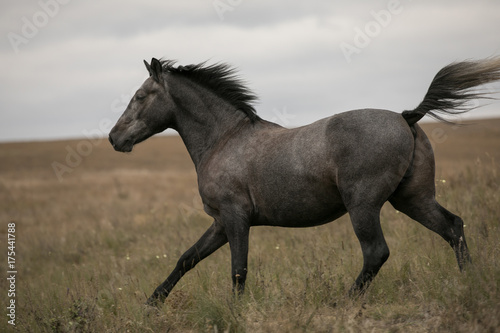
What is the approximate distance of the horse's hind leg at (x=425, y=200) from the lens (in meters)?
5.11

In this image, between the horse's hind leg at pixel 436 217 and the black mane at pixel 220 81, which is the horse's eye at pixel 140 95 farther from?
the horse's hind leg at pixel 436 217

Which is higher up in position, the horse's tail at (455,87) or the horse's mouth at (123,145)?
the horse's tail at (455,87)

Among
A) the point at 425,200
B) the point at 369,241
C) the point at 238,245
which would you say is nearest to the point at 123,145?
the point at 238,245

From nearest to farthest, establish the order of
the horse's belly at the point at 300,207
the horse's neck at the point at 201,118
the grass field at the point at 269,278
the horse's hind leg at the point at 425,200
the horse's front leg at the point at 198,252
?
1. the grass field at the point at 269,278
2. the horse's hind leg at the point at 425,200
3. the horse's belly at the point at 300,207
4. the horse's front leg at the point at 198,252
5. the horse's neck at the point at 201,118

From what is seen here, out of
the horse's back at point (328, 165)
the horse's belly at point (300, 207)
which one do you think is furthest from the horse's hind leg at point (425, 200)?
the horse's belly at point (300, 207)

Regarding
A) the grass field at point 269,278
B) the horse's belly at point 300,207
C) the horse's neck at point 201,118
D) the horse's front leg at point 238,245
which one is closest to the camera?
the grass field at point 269,278

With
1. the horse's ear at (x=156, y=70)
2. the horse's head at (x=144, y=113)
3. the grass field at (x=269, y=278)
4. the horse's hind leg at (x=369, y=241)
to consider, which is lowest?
the grass field at (x=269, y=278)

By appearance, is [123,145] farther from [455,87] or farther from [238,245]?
[455,87]

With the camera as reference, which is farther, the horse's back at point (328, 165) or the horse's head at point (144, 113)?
the horse's head at point (144, 113)

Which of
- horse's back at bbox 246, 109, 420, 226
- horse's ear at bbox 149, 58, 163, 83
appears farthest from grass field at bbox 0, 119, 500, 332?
horse's ear at bbox 149, 58, 163, 83

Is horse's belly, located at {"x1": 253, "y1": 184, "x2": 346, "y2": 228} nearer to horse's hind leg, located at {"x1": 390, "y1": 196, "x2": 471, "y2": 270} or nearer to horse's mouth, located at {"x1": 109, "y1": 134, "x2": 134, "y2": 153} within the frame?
horse's hind leg, located at {"x1": 390, "y1": 196, "x2": 471, "y2": 270}

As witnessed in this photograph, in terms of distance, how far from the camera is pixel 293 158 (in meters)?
5.32

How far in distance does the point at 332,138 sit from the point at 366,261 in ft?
3.92

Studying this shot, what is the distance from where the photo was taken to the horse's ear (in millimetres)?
6274
